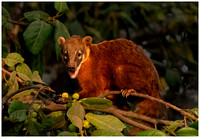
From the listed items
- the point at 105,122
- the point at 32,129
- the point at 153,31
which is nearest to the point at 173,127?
the point at 105,122

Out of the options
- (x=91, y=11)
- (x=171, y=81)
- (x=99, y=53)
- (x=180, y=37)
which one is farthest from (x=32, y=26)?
(x=180, y=37)

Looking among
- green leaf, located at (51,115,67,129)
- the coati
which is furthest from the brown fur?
green leaf, located at (51,115,67,129)

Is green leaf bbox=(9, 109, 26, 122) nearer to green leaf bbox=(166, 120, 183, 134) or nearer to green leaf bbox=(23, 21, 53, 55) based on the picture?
green leaf bbox=(166, 120, 183, 134)

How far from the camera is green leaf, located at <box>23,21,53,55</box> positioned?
3.14 meters

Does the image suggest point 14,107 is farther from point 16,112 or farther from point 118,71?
point 118,71

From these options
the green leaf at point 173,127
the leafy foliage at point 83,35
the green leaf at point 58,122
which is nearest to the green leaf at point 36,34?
the leafy foliage at point 83,35

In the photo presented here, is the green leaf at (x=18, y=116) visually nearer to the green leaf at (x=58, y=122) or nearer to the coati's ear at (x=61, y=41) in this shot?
the green leaf at (x=58, y=122)

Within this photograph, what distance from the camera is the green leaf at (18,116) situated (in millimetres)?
2123

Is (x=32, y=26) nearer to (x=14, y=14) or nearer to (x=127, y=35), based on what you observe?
(x=14, y=14)

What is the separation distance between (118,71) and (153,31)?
3.74 meters

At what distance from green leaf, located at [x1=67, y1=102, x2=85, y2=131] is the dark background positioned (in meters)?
3.76

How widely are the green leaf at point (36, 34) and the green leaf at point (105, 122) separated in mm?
1169

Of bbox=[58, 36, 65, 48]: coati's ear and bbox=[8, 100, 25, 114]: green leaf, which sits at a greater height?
bbox=[58, 36, 65, 48]: coati's ear

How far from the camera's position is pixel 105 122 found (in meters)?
2.23
